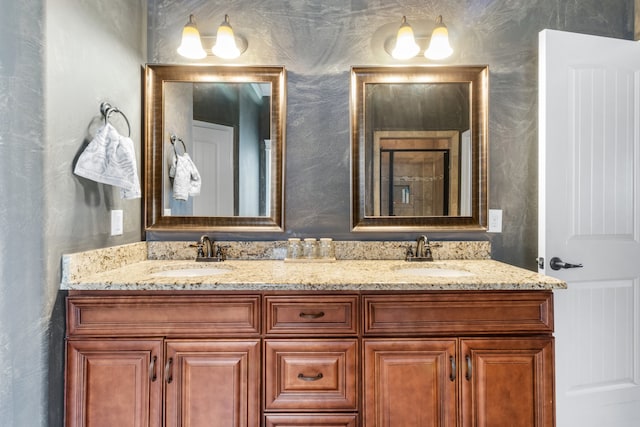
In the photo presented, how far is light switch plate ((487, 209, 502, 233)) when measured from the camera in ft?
6.12

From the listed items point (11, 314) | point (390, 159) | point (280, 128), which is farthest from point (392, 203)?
point (11, 314)

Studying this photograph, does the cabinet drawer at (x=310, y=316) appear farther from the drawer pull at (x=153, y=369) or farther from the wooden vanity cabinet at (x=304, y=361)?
the drawer pull at (x=153, y=369)

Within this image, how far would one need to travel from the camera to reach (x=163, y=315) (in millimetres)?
1275

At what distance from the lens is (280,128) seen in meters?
1.84

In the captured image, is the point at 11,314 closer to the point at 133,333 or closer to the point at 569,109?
the point at 133,333

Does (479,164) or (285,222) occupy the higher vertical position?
(479,164)

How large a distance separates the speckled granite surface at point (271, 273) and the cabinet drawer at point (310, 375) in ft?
0.75

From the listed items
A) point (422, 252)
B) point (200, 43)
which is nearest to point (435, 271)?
point (422, 252)

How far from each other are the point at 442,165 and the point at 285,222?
0.90 m

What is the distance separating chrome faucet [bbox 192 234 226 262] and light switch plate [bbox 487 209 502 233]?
1446mm

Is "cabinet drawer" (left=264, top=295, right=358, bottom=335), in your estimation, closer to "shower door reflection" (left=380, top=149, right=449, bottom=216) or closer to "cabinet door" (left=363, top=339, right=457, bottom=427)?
"cabinet door" (left=363, top=339, right=457, bottom=427)

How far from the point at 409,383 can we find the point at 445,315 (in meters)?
0.28

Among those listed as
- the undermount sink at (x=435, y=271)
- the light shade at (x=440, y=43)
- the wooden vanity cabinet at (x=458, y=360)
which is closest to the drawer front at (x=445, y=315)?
the wooden vanity cabinet at (x=458, y=360)

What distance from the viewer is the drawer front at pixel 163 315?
4.17 feet
